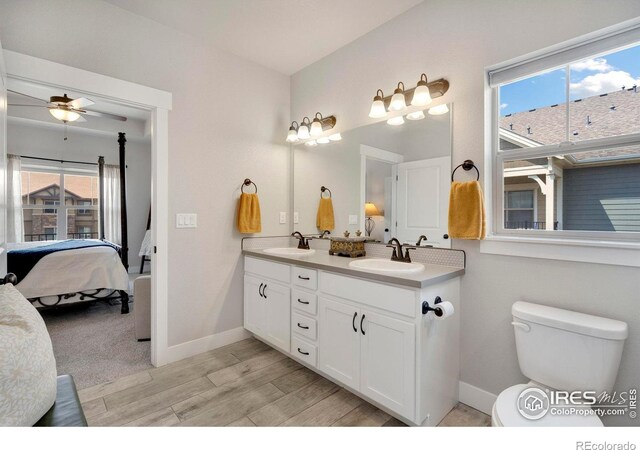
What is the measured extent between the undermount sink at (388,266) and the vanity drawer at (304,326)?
514mm

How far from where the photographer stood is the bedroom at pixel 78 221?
276cm

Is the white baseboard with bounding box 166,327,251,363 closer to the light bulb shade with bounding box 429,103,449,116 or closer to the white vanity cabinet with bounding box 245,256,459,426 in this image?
the white vanity cabinet with bounding box 245,256,459,426

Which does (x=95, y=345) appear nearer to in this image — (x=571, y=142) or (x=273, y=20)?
(x=273, y=20)

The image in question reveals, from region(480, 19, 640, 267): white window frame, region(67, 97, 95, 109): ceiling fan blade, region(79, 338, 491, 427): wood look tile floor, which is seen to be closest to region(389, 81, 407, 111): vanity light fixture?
region(480, 19, 640, 267): white window frame

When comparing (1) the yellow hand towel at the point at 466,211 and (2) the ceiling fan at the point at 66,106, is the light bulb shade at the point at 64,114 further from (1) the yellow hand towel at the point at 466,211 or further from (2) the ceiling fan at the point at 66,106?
(1) the yellow hand towel at the point at 466,211

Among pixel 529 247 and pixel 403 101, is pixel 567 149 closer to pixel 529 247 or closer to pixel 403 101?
pixel 529 247

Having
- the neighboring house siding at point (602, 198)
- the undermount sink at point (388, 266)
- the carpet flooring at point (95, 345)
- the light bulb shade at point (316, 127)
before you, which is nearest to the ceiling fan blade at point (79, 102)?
the carpet flooring at point (95, 345)

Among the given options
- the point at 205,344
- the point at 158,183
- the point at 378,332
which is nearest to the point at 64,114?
the point at 158,183

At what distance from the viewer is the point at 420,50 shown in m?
2.10

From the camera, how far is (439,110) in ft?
6.50
